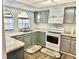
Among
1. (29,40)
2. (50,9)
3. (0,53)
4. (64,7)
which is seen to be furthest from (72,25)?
(0,53)

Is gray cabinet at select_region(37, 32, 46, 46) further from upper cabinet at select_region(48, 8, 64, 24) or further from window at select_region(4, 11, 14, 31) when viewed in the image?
window at select_region(4, 11, 14, 31)

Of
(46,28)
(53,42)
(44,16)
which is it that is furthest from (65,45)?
(44,16)

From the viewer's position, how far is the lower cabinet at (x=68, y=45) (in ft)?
9.46

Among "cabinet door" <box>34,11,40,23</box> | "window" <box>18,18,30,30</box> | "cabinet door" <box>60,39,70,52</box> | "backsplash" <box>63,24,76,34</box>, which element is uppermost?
"cabinet door" <box>34,11,40,23</box>

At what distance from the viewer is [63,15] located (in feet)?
10.8

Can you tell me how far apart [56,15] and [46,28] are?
3.80 ft

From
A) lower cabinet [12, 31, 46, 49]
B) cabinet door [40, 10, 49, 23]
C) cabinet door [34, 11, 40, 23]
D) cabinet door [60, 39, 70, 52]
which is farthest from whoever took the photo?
cabinet door [34, 11, 40, 23]

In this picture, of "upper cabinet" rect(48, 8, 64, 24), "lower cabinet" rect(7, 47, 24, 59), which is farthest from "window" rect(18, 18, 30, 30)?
"lower cabinet" rect(7, 47, 24, 59)

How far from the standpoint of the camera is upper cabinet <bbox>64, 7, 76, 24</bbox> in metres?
3.07

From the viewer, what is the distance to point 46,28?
174 inches

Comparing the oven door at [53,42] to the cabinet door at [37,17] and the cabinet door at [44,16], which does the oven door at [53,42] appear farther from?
the cabinet door at [37,17]

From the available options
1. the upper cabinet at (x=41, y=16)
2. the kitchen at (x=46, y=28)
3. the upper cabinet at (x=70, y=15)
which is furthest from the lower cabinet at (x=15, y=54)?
the upper cabinet at (x=41, y=16)

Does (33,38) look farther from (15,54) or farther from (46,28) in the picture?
(15,54)

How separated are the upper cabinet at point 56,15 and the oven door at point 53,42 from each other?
735 millimetres
